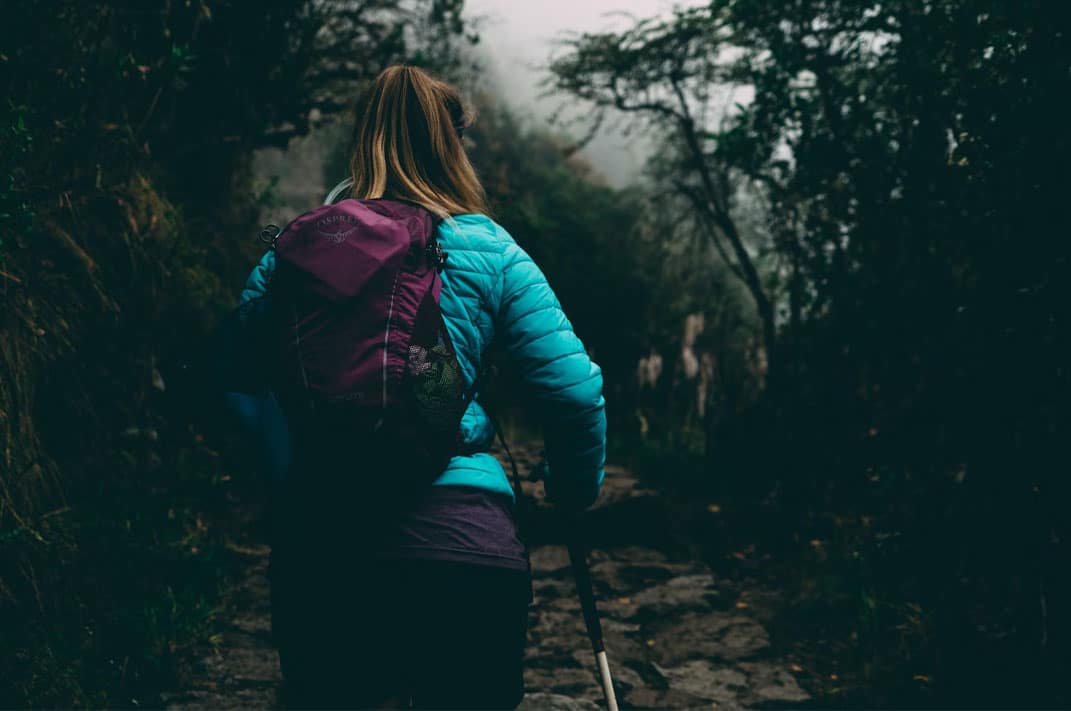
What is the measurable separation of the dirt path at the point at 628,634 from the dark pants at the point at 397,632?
1800mm

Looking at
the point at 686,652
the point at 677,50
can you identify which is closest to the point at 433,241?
the point at 686,652

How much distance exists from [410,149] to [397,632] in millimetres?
887

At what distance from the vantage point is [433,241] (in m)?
1.49

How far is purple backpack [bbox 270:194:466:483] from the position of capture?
135cm

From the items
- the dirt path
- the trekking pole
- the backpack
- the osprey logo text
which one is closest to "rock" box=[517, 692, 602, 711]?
the dirt path

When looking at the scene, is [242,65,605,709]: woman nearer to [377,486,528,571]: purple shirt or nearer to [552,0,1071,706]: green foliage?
[377,486,528,571]: purple shirt

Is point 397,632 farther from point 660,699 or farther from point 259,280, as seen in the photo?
point 660,699

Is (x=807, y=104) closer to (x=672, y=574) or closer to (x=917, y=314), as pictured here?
(x=917, y=314)

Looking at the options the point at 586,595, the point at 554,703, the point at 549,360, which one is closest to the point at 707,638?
the point at 554,703

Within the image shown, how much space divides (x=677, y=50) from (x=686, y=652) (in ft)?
17.9

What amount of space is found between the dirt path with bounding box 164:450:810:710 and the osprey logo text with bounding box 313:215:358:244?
7.37 feet

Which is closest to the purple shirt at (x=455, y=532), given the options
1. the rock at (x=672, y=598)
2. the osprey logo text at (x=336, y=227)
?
the osprey logo text at (x=336, y=227)

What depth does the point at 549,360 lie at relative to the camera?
5.04 feet

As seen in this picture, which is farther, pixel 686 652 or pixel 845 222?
pixel 845 222
